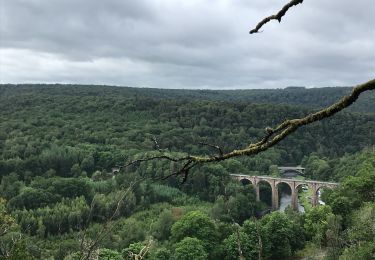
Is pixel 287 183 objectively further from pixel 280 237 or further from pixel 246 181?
pixel 280 237

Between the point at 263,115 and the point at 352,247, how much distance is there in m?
107

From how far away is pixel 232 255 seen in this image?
40.7 m

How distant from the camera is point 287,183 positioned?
83500 millimetres

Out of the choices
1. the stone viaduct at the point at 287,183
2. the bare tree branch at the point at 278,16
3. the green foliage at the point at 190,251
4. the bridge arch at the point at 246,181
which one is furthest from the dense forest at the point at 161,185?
the bridge arch at the point at 246,181

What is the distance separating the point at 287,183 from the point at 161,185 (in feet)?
72.1

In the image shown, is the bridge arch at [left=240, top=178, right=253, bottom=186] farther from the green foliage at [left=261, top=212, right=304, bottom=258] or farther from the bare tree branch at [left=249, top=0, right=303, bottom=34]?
the bare tree branch at [left=249, top=0, right=303, bottom=34]

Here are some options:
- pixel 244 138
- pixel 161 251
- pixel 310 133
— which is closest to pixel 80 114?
pixel 244 138

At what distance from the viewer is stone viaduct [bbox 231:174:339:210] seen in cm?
7838

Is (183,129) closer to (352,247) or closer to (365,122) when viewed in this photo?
(365,122)

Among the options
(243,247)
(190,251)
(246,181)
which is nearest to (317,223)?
(243,247)

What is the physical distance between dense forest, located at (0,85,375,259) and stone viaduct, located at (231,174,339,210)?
7.41 ft

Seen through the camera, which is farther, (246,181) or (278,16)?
(246,181)

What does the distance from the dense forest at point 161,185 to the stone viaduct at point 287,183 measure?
226 cm

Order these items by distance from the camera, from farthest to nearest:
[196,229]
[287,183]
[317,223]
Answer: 1. [287,183]
2. [196,229]
3. [317,223]
